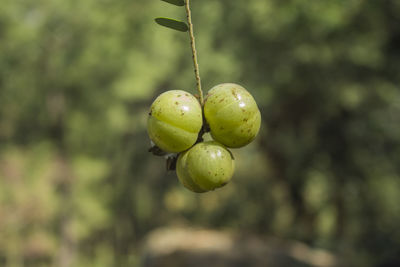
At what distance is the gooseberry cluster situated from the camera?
1.09m

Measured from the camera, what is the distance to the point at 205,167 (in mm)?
1081

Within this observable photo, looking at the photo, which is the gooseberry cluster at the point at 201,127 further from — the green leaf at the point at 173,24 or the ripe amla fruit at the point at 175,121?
the green leaf at the point at 173,24

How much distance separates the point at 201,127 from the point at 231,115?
0.09m

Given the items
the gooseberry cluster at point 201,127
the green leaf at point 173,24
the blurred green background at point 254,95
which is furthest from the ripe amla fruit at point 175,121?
the blurred green background at point 254,95

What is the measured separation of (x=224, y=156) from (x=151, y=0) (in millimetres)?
13271

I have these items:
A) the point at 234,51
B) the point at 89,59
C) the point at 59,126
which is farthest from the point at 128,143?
the point at 234,51

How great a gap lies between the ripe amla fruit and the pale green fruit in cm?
4

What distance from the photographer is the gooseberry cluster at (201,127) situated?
109cm

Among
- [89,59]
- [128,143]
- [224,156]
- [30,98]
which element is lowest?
[128,143]

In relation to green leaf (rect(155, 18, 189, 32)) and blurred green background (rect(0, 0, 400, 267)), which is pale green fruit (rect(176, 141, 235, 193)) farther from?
blurred green background (rect(0, 0, 400, 267))

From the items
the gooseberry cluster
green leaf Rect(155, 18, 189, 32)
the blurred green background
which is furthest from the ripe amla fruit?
the blurred green background

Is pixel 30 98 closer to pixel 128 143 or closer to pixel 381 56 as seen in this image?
pixel 128 143

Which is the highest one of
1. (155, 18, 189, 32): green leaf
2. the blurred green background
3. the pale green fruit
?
(155, 18, 189, 32): green leaf

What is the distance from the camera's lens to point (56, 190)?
1767 centimetres
